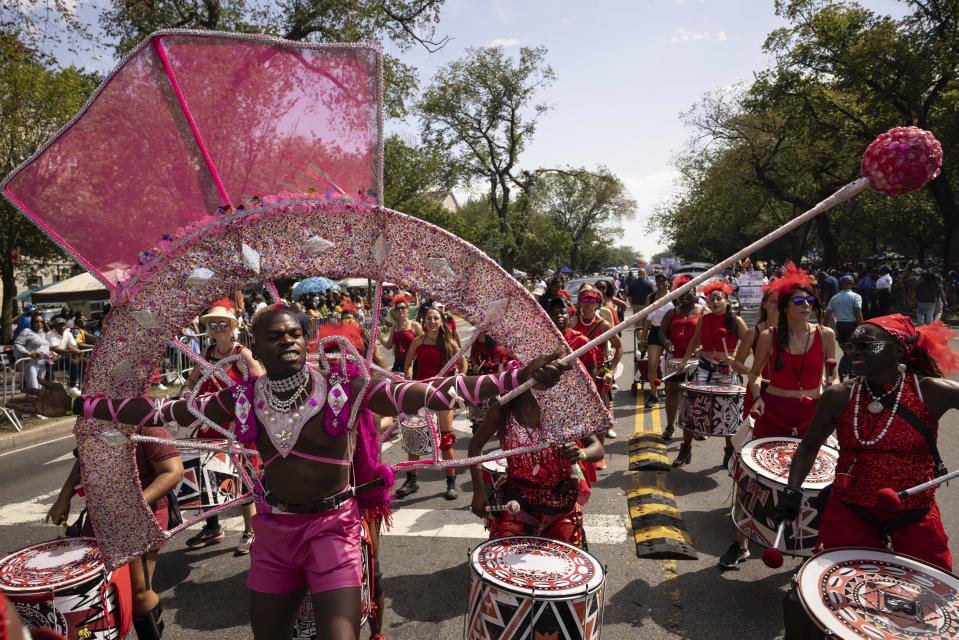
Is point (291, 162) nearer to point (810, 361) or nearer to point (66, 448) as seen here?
A: point (810, 361)

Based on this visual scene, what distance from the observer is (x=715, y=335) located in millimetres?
7633

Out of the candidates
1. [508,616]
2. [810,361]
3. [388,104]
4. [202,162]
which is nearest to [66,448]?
[202,162]

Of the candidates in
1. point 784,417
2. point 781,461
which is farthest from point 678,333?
point 781,461

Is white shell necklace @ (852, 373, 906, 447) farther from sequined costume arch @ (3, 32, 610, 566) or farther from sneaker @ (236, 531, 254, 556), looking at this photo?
sneaker @ (236, 531, 254, 556)

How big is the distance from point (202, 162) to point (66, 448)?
8.80 meters

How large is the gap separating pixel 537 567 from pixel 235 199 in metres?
2.38

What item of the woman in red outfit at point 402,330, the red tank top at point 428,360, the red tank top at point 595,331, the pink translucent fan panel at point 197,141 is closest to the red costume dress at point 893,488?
the pink translucent fan panel at point 197,141

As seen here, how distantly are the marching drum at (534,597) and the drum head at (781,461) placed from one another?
1577 mm

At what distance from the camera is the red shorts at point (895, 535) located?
9.96 feet

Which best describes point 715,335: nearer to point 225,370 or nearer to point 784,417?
point 784,417

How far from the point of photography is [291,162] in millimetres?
3127

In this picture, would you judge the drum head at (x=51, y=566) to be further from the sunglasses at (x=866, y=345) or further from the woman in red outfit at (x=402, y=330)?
the woman in red outfit at (x=402, y=330)

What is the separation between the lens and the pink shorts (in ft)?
8.95

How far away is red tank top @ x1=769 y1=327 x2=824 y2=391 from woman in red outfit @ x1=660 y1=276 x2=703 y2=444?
280 cm
